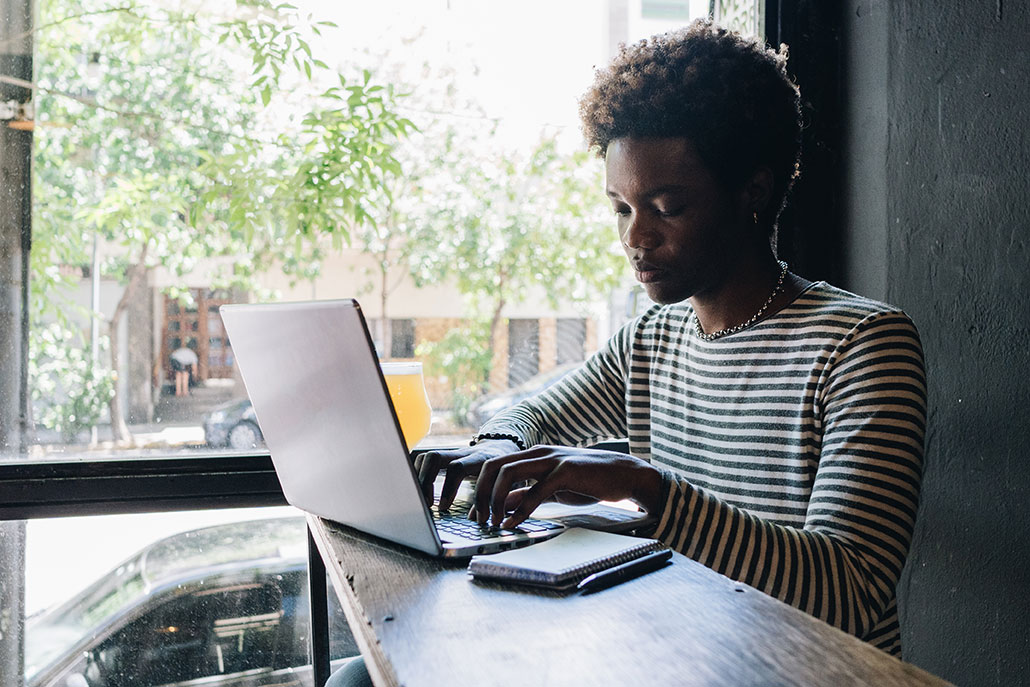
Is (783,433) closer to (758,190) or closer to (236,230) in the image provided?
(758,190)

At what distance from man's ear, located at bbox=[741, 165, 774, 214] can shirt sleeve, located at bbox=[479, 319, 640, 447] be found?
1.14ft

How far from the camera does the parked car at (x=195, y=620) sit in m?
1.74

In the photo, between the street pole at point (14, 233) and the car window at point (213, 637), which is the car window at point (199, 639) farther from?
the street pole at point (14, 233)

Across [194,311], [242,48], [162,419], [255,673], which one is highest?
[242,48]

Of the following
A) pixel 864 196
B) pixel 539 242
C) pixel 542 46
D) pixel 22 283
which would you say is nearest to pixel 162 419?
pixel 22 283

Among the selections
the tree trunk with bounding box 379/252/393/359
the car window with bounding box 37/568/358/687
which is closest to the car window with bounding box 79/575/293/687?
the car window with bounding box 37/568/358/687

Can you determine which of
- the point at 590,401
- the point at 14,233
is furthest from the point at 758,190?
the point at 14,233

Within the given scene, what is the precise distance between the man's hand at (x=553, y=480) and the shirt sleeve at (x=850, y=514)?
32 millimetres

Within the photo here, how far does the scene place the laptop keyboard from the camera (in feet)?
2.95

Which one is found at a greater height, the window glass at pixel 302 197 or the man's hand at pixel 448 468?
the window glass at pixel 302 197

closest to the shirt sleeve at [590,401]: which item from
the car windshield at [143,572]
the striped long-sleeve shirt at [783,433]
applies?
the striped long-sleeve shirt at [783,433]

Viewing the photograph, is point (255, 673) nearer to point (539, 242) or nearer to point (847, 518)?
point (539, 242)

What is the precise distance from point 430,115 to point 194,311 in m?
0.65

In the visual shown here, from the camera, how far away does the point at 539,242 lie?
204 cm
